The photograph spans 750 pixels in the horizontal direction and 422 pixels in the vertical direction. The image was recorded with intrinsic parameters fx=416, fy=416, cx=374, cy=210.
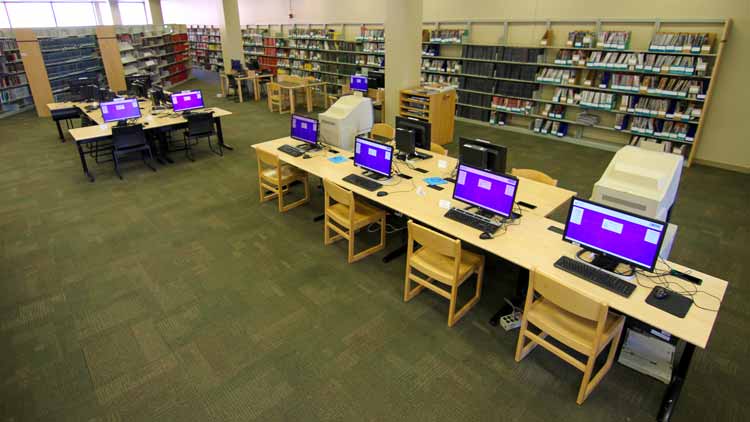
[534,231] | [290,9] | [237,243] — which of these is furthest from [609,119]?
[290,9]

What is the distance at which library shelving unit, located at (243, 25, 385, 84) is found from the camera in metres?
10.3

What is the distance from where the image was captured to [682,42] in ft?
20.1

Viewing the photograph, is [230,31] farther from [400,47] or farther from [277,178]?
[277,178]

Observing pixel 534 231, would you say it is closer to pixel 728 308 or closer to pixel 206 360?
pixel 728 308

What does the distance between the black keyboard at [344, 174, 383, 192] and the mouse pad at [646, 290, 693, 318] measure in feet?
7.51

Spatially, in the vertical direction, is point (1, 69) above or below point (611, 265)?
above

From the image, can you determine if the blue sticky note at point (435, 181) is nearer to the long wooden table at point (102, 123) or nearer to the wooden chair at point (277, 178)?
the wooden chair at point (277, 178)

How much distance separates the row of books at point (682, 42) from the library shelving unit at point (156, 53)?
39.3 ft

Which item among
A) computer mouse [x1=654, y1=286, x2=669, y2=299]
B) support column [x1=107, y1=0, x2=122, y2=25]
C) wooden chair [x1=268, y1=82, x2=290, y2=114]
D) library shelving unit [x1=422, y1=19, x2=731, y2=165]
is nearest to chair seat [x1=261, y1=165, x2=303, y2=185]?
computer mouse [x1=654, y1=286, x2=669, y2=299]

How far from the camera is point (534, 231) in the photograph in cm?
310

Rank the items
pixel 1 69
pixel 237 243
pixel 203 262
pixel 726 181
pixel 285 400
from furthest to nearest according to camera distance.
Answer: pixel 1 69 → pixel 726 181 → pixel 237 243 → pixel 203 262 → pixel 285 400

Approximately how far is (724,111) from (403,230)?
18.1 feet

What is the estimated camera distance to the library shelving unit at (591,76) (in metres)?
6.23

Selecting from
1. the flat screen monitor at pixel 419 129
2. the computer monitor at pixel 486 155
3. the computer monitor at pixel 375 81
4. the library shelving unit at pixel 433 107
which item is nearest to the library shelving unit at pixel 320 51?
the computer monitor at pixel 375 81
